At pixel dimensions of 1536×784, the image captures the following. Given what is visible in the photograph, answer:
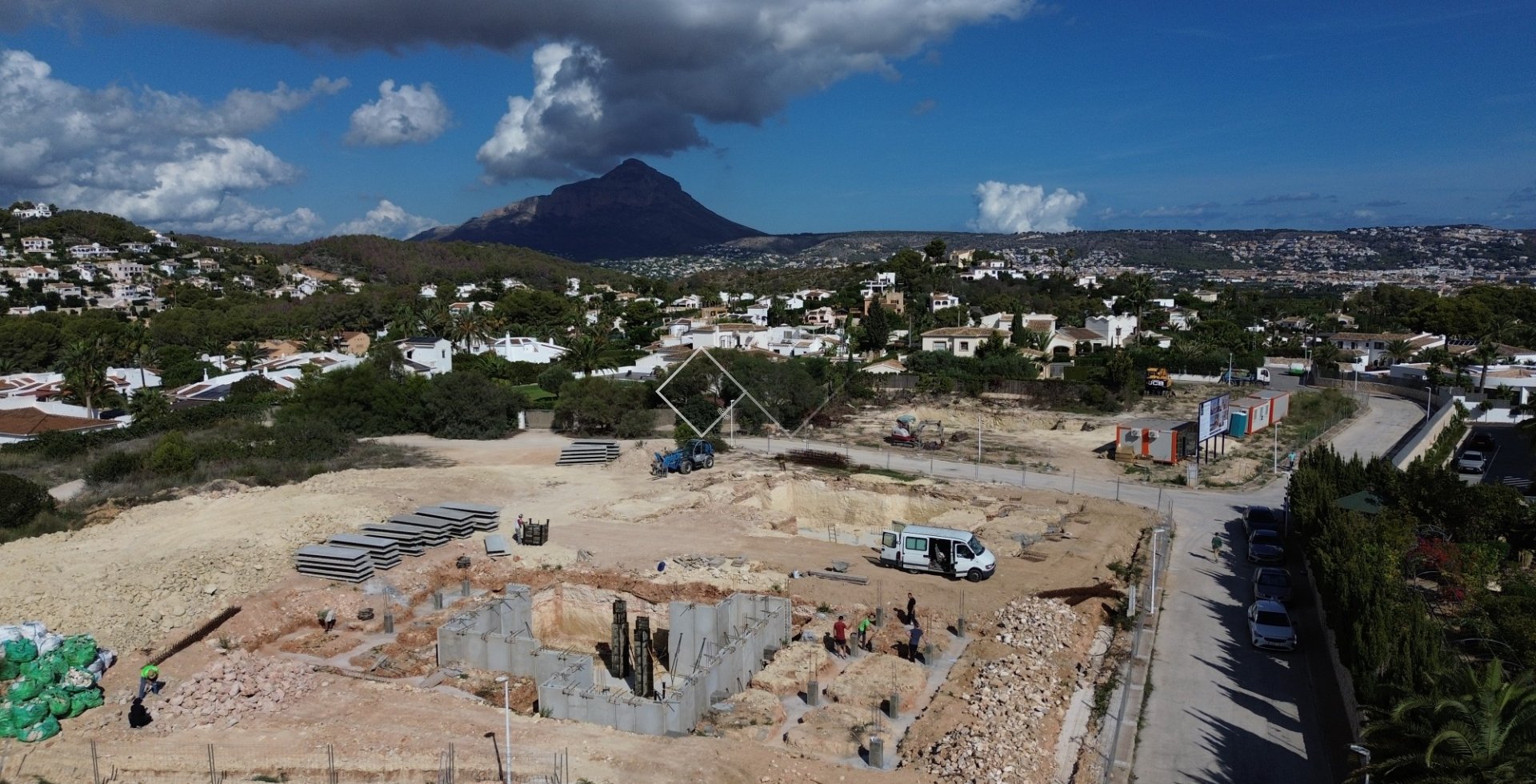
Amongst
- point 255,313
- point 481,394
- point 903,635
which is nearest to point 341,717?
point 903,635

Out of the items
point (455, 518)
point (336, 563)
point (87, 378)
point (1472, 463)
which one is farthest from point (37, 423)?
point (1472, 463)

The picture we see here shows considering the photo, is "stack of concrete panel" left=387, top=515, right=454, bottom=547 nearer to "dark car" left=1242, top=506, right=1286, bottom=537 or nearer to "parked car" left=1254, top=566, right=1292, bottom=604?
"parked car" left=1254, top=566, right=1292, bottom=604

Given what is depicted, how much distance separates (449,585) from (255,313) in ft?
313

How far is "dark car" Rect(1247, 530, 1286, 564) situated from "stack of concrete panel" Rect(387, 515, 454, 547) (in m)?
22.8

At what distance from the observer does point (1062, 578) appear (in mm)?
22922

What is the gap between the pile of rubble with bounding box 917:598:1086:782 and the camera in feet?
43.7

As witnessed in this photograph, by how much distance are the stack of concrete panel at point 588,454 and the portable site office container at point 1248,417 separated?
30.2 meters

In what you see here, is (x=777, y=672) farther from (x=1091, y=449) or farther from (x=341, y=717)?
(x=1091, y=449)

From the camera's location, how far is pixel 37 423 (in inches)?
1769

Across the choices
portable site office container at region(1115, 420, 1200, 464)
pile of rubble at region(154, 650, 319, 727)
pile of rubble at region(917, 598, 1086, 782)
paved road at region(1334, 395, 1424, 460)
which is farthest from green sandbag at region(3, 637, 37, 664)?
paved road at region(1334, 395, 1424, 460)

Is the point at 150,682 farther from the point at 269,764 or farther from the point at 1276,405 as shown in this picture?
the point at 1276,405

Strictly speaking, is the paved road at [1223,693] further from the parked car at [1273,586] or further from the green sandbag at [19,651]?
the green sandbag at [19,651]

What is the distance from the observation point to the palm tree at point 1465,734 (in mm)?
9688

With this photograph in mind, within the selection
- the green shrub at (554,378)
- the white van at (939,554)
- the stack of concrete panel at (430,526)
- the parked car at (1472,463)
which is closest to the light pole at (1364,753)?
the white van at (939,554)
